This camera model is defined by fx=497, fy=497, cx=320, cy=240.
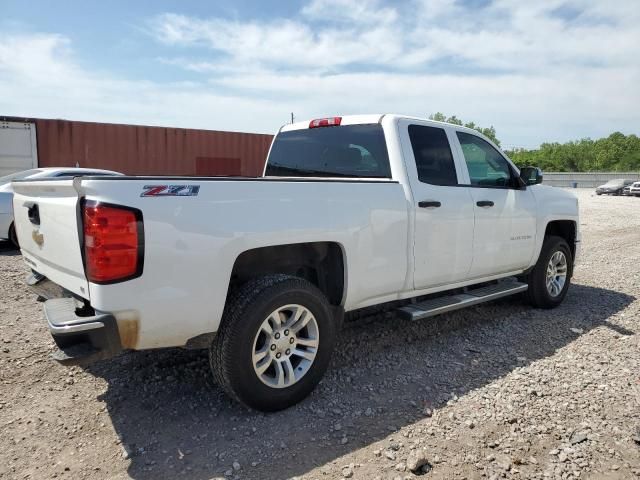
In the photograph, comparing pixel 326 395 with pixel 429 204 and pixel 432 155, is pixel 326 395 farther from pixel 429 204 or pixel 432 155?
pixel 432 155

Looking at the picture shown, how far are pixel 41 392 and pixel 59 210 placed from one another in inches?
54.4

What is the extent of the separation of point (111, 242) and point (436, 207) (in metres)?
2.46

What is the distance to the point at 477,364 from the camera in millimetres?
3895

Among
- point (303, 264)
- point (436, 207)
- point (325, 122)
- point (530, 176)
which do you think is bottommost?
point (303, 264)

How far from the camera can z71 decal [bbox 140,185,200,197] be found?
8.26 feet

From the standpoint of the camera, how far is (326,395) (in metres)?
3.35

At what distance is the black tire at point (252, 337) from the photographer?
285 centimetres

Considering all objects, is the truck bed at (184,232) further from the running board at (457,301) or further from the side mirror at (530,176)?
the side mirror at (530,176)

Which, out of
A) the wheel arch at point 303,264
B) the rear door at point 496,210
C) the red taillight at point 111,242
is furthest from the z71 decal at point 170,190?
the rear door at point 496,210

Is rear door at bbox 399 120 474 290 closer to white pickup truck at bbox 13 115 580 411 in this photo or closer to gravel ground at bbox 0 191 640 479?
white pickup truck at bbox 13 115 580 411

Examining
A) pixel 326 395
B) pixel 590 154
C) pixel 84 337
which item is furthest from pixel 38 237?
pixel 590 154

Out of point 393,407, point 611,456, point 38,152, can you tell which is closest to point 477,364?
point 393,407

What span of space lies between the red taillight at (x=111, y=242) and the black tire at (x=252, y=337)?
0.65m

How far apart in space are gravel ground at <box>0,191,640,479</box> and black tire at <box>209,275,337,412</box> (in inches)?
5.6
